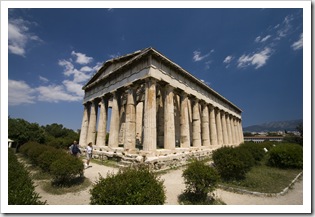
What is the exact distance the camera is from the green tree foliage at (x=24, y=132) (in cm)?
3002

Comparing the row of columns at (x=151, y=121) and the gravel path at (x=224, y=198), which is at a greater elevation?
the row of columns at (x=151, y=121)

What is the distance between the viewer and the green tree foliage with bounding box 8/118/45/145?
3002cm

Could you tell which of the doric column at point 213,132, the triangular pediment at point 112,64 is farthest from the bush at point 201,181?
the doric column at point 213,132

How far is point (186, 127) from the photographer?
18.3 meters

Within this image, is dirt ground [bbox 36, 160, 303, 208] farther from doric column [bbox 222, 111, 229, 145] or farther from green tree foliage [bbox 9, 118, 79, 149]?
green tree foliage [bbox 9, 118, 79, 149]

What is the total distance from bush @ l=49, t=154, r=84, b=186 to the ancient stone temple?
14.1 feet

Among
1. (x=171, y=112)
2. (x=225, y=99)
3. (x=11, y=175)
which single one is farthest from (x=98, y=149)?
(x=225, y=99)

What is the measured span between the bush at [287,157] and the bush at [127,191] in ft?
46.9

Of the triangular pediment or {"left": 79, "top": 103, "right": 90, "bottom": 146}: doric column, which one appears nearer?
the triangular pediment

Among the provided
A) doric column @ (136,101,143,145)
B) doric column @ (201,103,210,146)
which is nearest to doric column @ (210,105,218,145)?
doric column @ (201,103,210,146)

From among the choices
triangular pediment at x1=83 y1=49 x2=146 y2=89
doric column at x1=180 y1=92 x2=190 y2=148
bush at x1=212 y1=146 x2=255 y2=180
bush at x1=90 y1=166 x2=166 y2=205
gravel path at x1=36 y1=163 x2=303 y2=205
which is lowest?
gravel path at x1=36 y1=163 x2=303 y2=205

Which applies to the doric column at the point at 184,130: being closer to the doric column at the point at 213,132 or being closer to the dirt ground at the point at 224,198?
the doric column at the point at 213,132

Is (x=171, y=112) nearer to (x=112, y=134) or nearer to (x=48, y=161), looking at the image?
(x=112, y=134)

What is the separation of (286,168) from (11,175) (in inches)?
725
